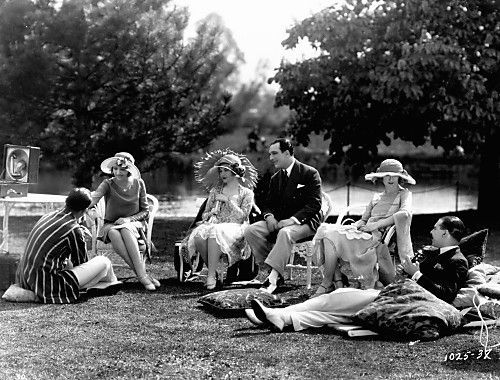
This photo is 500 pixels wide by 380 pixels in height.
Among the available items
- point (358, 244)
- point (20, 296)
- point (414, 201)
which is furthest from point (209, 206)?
point (414, 201)

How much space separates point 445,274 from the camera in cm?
516

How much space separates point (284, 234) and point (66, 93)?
7.61m

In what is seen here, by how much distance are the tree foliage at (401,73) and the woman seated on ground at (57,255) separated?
270 inches

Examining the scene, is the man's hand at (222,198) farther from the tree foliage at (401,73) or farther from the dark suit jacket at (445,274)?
the tree foliage at (401,73)

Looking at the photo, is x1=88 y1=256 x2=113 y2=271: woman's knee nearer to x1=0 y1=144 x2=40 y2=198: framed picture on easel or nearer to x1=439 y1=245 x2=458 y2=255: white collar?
x1=0 y1=144 x2=40 y2=198: framed picture on easel

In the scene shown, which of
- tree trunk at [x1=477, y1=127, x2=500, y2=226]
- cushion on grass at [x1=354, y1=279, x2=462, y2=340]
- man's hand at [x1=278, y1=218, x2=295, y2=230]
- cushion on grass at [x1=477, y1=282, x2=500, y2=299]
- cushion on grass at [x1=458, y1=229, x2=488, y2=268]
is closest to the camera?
cushion on grass at [x1=477, y1=282, x2=500, y2=299]

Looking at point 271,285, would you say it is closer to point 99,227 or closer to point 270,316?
point 270,316

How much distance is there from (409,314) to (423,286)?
0.36 meters

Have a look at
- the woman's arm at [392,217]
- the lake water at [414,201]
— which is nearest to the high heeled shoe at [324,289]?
the woman's arm at [392,217]

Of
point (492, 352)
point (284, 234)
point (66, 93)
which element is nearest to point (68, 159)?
point (66, 93)

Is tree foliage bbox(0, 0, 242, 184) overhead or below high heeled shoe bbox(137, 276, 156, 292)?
overhead

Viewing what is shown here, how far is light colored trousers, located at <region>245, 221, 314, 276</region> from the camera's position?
6.63 metres

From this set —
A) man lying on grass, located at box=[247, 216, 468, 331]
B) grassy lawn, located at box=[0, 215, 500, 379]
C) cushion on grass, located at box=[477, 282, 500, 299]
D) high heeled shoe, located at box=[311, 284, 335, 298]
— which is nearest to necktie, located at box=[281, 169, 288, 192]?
high heeled shoe, located at box=[311, 284, 335, 298]

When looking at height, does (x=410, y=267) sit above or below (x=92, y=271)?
above
